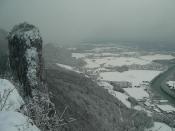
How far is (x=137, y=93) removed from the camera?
67.4 meters

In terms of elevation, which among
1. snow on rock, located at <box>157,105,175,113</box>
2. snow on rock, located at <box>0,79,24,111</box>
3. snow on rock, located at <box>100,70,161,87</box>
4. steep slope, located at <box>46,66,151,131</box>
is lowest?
snow on rock, located at <box>157,105,175,113</box>

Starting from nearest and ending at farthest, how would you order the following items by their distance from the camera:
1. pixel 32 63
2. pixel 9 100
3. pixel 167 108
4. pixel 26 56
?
pixel 9 100 → pixel 32 63 → pixel 26 56 → pixel 167 108

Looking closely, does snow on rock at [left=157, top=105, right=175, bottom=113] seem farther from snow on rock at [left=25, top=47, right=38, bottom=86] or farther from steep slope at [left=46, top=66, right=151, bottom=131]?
snow on rock at [left=25, top=47, right=38, bottom=86]

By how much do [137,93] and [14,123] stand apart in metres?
65.5

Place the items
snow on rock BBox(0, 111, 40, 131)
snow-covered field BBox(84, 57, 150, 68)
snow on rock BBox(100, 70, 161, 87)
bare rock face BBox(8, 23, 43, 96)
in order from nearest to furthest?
1. snow on rock BBox(0, 111, 40, 131)
2. bare rock face BBox(8, 23, 43, 96)
3. snow on rock BBox(100, 70, 161, 87)
4. snow-covered field BBox(84, 57, 150, 68)

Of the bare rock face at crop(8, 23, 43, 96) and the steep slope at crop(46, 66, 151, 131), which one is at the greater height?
the bare rock face at crop(8, 23, 43, 96)

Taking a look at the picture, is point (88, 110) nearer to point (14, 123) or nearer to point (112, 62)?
point (14, 123)

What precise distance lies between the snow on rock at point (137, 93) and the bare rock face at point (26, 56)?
50.5 metres

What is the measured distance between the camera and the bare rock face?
14.0 m

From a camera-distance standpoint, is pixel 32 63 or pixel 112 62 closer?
pixel 32 63

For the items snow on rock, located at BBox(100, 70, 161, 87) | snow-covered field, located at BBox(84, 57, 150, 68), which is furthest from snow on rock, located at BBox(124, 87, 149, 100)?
snow-covered field, located at BBox(84, 57, 150, 68)

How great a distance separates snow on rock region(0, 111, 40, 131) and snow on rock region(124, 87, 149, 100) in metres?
59.4

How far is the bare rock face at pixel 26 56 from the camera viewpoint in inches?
552

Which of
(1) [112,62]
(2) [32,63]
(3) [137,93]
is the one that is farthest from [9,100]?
(1) [112,62]
